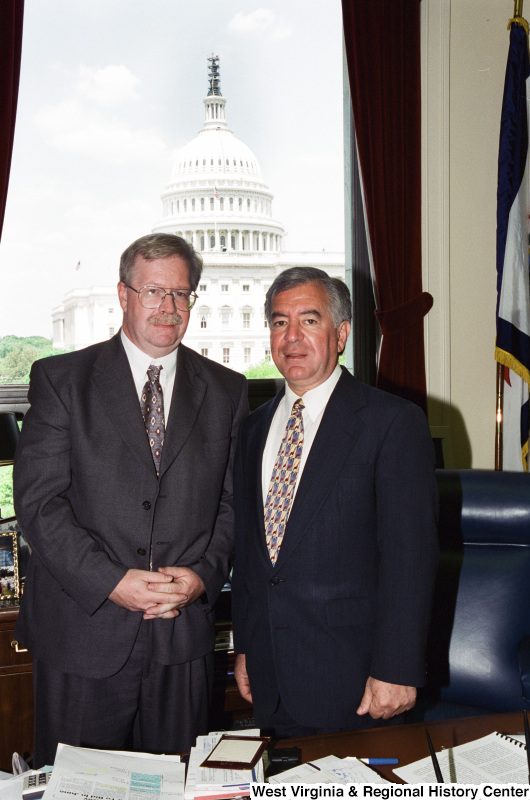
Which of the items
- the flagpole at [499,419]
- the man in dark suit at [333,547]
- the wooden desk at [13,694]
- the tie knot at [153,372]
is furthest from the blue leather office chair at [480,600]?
the flagpole at [499,419]

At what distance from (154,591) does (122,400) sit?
45 centimetres

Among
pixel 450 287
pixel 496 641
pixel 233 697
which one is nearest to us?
pixel 496 641

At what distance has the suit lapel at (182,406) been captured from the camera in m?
1.78

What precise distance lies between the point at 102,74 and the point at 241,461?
8.34 feet

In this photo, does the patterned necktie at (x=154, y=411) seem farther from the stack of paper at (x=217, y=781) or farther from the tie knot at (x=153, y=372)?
the stack of paper at (x=217, y=781)

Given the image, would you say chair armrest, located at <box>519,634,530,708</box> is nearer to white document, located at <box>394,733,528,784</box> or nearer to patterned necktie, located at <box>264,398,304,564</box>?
white document, located at <box>394,733,528,784</box>

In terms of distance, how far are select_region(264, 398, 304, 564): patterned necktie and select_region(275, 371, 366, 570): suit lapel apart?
1.9 inches

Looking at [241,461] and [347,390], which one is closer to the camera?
[347,390]

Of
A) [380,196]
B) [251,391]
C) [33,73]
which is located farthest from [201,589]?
[33,73]

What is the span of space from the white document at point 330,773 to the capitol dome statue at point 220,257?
273cm

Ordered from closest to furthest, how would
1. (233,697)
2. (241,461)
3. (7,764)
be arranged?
(241,461) → (7,764) → (233,697)

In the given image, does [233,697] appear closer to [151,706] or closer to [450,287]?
[151,706]

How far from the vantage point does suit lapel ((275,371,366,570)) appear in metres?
1.62

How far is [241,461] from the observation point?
1849 mm
